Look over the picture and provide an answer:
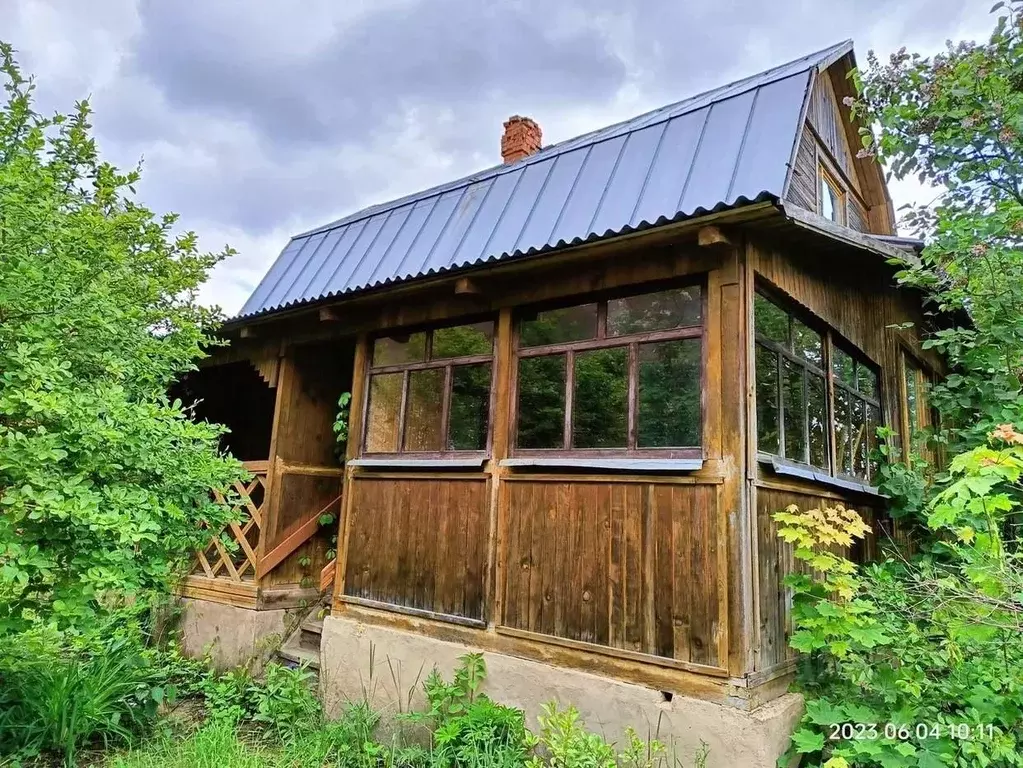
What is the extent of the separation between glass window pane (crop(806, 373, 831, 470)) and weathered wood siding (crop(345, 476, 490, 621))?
2669 mm

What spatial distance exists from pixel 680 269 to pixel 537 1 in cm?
889

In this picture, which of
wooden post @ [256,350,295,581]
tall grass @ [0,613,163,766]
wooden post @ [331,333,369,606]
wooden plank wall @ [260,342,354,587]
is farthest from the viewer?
wooden plank wall @ [260,342,354,587]

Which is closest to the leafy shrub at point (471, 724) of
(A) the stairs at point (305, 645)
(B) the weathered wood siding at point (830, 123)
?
(A) the stairs at point (305, 645)

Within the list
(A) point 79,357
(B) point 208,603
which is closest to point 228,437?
(B) point 208,603

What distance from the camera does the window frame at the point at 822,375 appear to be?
428cm

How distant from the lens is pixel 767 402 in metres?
4.24

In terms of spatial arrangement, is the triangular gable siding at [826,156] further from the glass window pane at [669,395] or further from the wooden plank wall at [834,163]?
the glass window pane at [669,395]

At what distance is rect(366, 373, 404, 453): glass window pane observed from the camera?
228 inches

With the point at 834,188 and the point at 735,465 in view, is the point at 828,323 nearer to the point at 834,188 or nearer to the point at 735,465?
the point at 735,465

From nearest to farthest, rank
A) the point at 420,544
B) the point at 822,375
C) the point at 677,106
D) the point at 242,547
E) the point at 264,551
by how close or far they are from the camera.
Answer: the point at 822,375, the point at 420,544, the point at 677,106, the point at 264,551, the point at 242,547

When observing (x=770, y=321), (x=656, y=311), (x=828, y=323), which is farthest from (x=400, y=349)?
(x=828, y=323)

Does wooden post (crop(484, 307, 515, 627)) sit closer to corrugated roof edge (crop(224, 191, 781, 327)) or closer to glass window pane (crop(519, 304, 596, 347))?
glass window pane (crop(519, 304, 596, 347))

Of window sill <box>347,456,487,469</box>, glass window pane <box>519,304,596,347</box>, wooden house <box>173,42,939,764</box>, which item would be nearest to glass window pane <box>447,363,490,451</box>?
wooden house <box>173,42,939,764</box>

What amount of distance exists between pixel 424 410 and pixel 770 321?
3019mm
